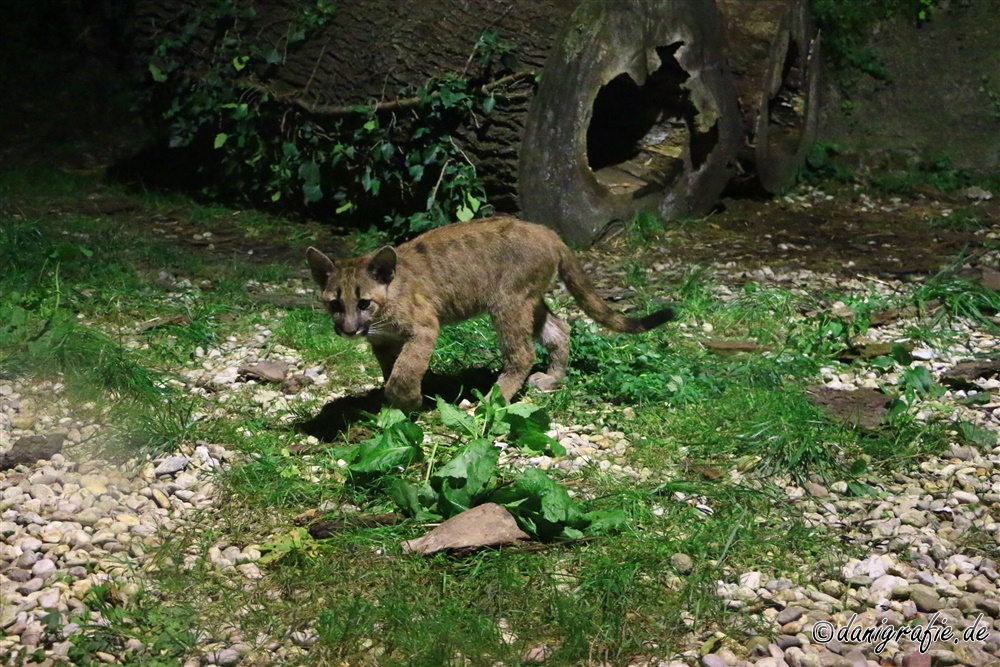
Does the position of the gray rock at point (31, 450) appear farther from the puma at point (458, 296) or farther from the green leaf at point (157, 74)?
the green leaf at point (157, 74)

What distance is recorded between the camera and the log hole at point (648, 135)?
10281mm

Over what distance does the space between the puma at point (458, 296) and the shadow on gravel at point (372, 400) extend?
7.5 inches

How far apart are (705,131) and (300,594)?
6.91m

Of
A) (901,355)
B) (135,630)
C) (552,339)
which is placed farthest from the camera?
(552,339)

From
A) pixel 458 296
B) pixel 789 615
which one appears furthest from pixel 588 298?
pixel 789 615

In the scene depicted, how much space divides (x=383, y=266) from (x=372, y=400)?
861 mm

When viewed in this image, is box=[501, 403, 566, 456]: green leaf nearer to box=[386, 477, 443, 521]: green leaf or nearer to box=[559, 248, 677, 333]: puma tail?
box=[386, 477, 443, 521]: green leaf

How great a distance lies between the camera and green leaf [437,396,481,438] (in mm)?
6152

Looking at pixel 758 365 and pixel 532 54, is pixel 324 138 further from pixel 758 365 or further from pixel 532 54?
pixel 758 365

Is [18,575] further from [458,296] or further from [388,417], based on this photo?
[458,296]

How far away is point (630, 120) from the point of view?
10727mm

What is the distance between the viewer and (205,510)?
5512 millimetres

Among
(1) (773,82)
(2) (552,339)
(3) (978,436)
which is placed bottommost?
(2) (552,339)

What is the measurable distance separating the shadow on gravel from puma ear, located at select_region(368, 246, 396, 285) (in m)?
0.75
